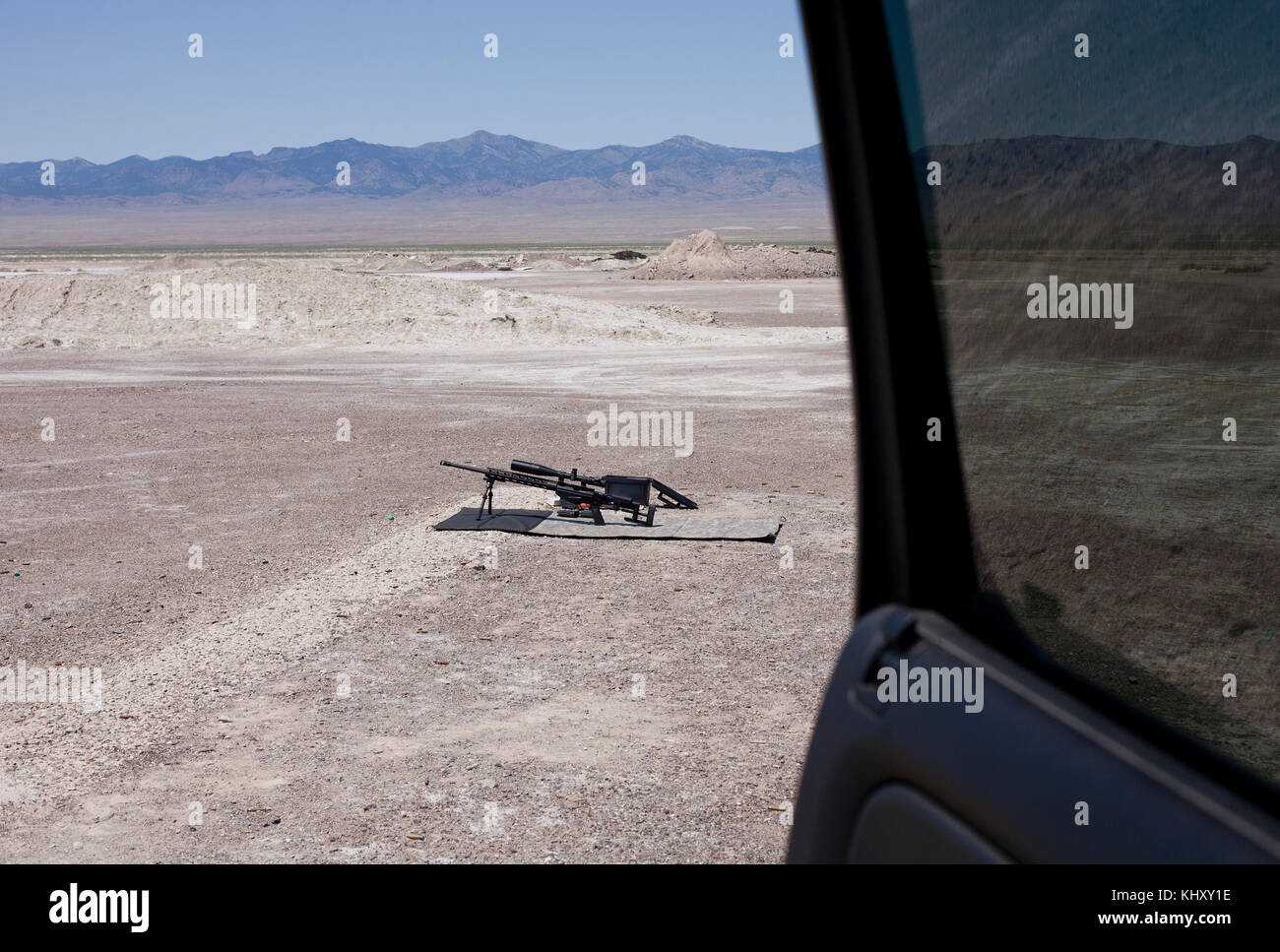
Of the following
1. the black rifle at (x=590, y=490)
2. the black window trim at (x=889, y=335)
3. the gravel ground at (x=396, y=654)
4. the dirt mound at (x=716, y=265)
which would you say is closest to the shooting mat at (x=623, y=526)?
the black rifle at (x=590, y=490)

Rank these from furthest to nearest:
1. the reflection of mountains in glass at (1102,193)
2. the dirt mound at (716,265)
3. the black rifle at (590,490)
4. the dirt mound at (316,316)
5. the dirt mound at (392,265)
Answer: the dirt mound at (392,265)
the dirt mound at (716,265)
the dirt mound at (316,316)
the black rifle at (590,490)
the reflection of mountains in glass at (1102,193)

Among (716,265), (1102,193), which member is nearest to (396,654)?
(1102,193)

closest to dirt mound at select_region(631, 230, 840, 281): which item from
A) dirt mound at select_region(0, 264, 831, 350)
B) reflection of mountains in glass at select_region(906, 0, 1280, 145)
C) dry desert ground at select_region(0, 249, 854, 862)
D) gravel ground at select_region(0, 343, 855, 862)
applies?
dirt mound at select_region(0, 264, 831, 350)

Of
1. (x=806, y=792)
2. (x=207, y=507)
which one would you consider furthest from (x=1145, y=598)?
(x=207, y=507)

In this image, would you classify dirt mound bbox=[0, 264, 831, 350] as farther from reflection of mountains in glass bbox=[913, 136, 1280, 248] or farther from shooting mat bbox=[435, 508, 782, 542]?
reflection of mountains in glass bbox=[913, 136, 1280, 248]

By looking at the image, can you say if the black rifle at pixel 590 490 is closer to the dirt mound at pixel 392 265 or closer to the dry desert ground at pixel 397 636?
the dry desert ground at pixel 397 636

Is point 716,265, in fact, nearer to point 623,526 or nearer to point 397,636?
point 623,526
